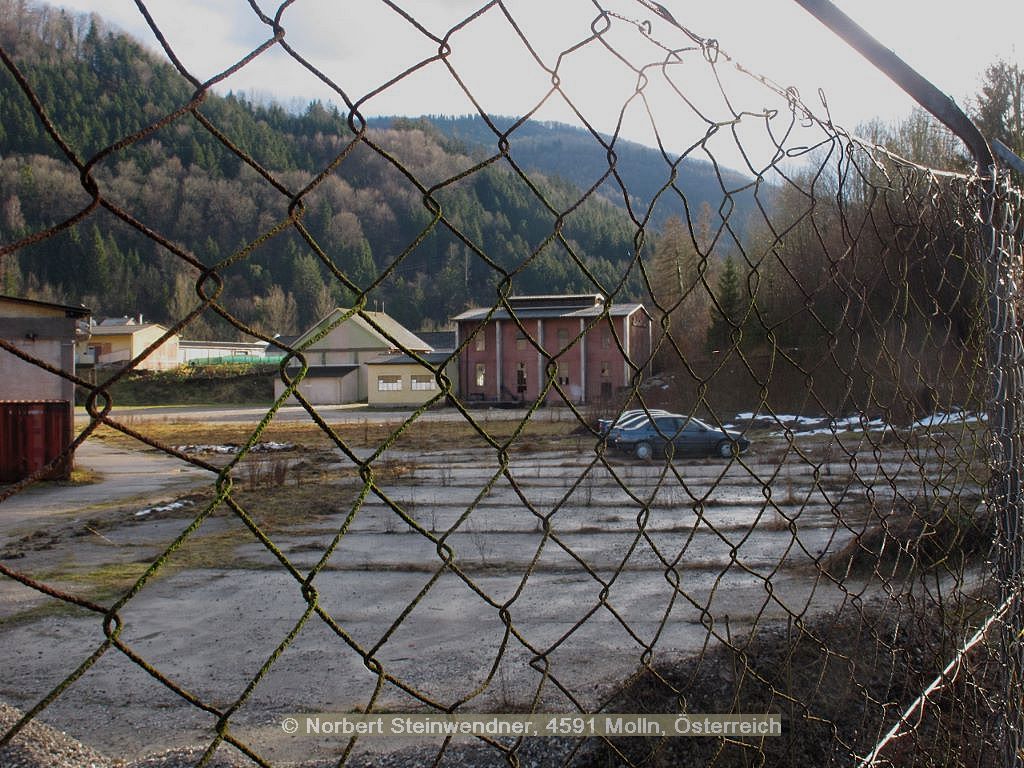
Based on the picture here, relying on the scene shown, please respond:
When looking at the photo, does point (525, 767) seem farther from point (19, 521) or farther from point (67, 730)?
point (19, 521)

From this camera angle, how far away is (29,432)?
13.6m

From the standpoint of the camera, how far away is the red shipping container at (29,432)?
44.0ft

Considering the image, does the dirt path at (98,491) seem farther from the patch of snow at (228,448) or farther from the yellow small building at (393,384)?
the yellow small building at (393,384)

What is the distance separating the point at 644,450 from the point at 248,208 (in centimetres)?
1328

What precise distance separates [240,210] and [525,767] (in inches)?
110

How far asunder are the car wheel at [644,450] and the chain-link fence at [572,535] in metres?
2.85

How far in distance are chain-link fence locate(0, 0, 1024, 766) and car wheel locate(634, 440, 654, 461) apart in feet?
9.34

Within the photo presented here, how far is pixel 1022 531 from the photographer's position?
211 centimetres

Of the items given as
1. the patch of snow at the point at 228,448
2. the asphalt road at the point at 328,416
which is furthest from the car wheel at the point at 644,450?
the asphalt road at the point at 328,416

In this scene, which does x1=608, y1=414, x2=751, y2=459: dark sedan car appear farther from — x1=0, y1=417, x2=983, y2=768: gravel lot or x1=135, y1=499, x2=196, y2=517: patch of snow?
x1=135, y1=499, x2=196, y2=517: patch of snow

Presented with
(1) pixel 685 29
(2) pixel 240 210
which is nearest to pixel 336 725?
(2) pixel 240 210

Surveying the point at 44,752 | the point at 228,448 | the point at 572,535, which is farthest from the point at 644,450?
the point at 44,752

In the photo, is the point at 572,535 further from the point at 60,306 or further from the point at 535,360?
the point at 535,360

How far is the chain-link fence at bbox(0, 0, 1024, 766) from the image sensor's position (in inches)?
37.6
